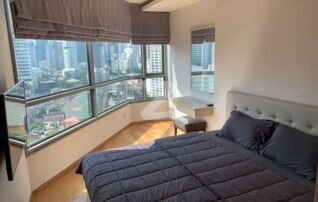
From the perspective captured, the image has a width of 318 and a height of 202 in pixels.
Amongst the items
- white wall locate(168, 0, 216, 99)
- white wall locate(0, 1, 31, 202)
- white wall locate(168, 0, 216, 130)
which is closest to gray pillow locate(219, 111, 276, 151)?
white wall locate(168, 0, 216, 130)

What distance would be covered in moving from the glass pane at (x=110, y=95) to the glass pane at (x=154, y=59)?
737 mm

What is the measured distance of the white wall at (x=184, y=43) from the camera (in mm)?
3775

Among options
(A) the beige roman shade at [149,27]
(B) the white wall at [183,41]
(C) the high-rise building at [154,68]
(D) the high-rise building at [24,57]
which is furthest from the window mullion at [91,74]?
(B) the white wall at [183,41]

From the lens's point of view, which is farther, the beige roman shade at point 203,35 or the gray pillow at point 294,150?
the beige roman shade at point 203,35

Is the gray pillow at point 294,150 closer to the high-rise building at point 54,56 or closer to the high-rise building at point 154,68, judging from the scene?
the high-rise building at point 54,56

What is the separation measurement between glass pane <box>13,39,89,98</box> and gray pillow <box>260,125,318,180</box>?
263cm

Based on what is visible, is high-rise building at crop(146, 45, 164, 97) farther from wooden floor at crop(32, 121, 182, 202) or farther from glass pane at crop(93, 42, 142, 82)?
wooden floor at crop(32, 121, 182, 202)

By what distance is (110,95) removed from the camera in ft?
14.5

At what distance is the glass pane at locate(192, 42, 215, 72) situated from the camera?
3.70 m

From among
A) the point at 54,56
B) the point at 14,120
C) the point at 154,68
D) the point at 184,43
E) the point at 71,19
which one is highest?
the point at 71,19

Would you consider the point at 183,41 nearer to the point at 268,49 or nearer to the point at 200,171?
the point at 268,49

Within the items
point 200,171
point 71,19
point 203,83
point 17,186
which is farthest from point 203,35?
point 17,186

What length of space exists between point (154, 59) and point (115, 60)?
1.08 m

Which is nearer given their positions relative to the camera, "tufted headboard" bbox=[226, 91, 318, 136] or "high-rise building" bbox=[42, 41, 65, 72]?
"tufted headboard" bbox=[226, 91, 318, 136]
